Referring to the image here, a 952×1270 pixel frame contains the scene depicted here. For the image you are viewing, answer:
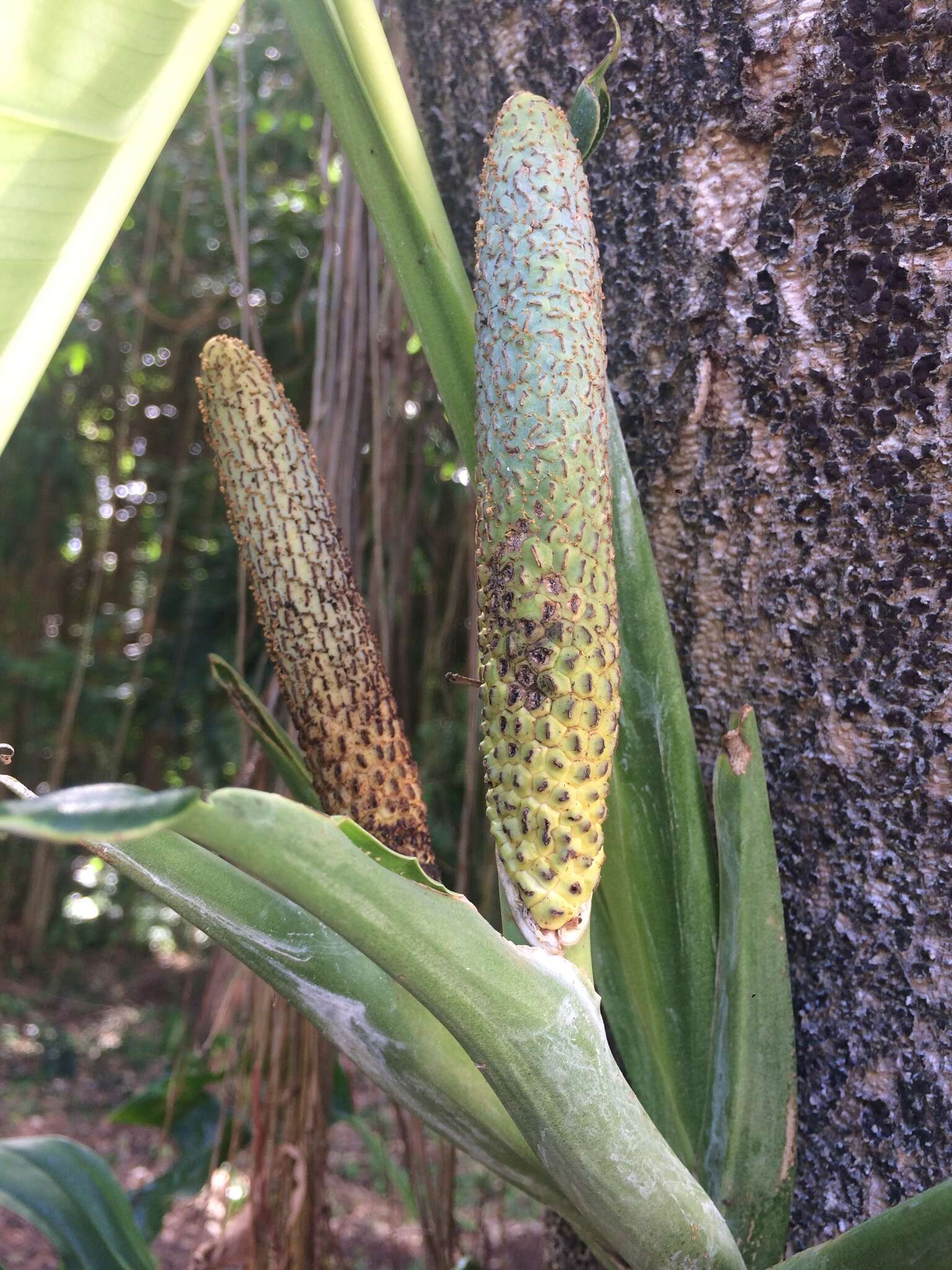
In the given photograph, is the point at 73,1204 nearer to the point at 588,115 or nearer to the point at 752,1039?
the point at 752,1039

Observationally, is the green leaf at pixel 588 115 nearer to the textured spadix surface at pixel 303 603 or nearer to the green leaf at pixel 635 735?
the green leaf at pixel 635 735

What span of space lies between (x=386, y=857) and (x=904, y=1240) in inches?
9.6

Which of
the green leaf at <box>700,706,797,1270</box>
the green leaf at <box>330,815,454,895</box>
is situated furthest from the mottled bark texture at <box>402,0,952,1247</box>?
the green leaf at <box>330,815,454,895</box>

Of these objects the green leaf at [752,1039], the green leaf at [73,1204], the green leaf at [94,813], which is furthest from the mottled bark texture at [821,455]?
the green leaf at [73,1204]

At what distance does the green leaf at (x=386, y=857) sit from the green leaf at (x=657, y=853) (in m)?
0.19

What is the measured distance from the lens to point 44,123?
0.39 meters

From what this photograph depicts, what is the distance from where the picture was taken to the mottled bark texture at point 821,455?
19.9 inches

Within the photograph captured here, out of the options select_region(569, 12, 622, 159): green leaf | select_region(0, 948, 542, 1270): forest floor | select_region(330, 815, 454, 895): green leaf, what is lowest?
select_region(0, 948, 542, 1270): forest floor

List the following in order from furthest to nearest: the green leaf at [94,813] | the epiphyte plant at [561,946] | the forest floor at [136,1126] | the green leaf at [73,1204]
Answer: the forest floor at [136,1126] < the green leaf at [73,1204] < the epiphyte plant at [561,946] < the green leaf at [94,813]

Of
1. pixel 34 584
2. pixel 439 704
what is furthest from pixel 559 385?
pixel 34 584

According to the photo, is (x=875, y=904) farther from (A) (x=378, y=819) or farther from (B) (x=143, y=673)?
(B) (x=143, y=673)

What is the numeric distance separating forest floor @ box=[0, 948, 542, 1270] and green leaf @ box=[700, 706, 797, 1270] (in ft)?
2.10

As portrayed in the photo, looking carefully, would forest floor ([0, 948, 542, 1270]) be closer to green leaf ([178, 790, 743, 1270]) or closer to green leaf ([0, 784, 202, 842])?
green leaf ([178, 790, 743, 1270])

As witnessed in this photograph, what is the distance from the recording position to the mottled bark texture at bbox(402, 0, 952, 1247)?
1.66 feet
